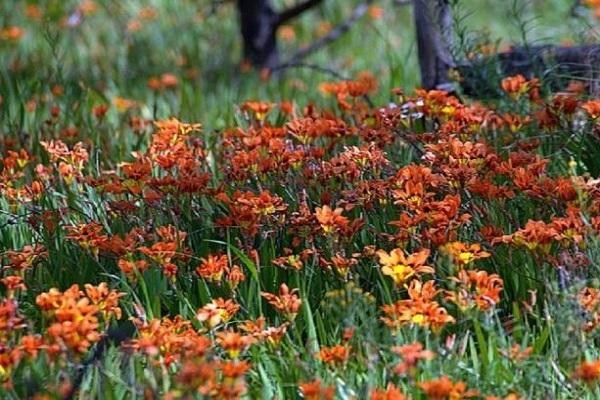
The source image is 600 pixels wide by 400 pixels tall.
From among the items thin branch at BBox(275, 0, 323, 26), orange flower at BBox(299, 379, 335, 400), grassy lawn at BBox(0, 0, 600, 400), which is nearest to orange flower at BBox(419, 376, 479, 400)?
grassy lawn at BBox(0, 0, 600, 400)

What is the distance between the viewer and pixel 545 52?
415 centimetres

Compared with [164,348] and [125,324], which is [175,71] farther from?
[164,348]

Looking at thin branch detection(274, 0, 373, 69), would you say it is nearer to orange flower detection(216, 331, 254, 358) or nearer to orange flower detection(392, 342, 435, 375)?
orange flower detection(216, 331, 254, 358)

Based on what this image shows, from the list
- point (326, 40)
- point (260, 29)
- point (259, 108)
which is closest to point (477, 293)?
point (259, 108)

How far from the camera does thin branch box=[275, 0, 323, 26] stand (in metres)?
5.71

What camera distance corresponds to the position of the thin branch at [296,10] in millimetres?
5711

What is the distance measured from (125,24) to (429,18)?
317 centimetres

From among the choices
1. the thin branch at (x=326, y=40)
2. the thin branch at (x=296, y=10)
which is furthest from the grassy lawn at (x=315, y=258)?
the thin branch at (x=326, y=40)

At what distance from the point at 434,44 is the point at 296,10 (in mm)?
1601

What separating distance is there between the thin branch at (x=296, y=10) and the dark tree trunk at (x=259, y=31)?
5 centimetres

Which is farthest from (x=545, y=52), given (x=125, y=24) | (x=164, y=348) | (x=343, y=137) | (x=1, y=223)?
(x=125, y=24)

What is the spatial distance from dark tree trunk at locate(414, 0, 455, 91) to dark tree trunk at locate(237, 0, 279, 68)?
1.76 metres

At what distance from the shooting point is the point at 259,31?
20.1ft

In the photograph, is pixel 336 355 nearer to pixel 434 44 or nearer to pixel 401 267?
pixel 401 267
